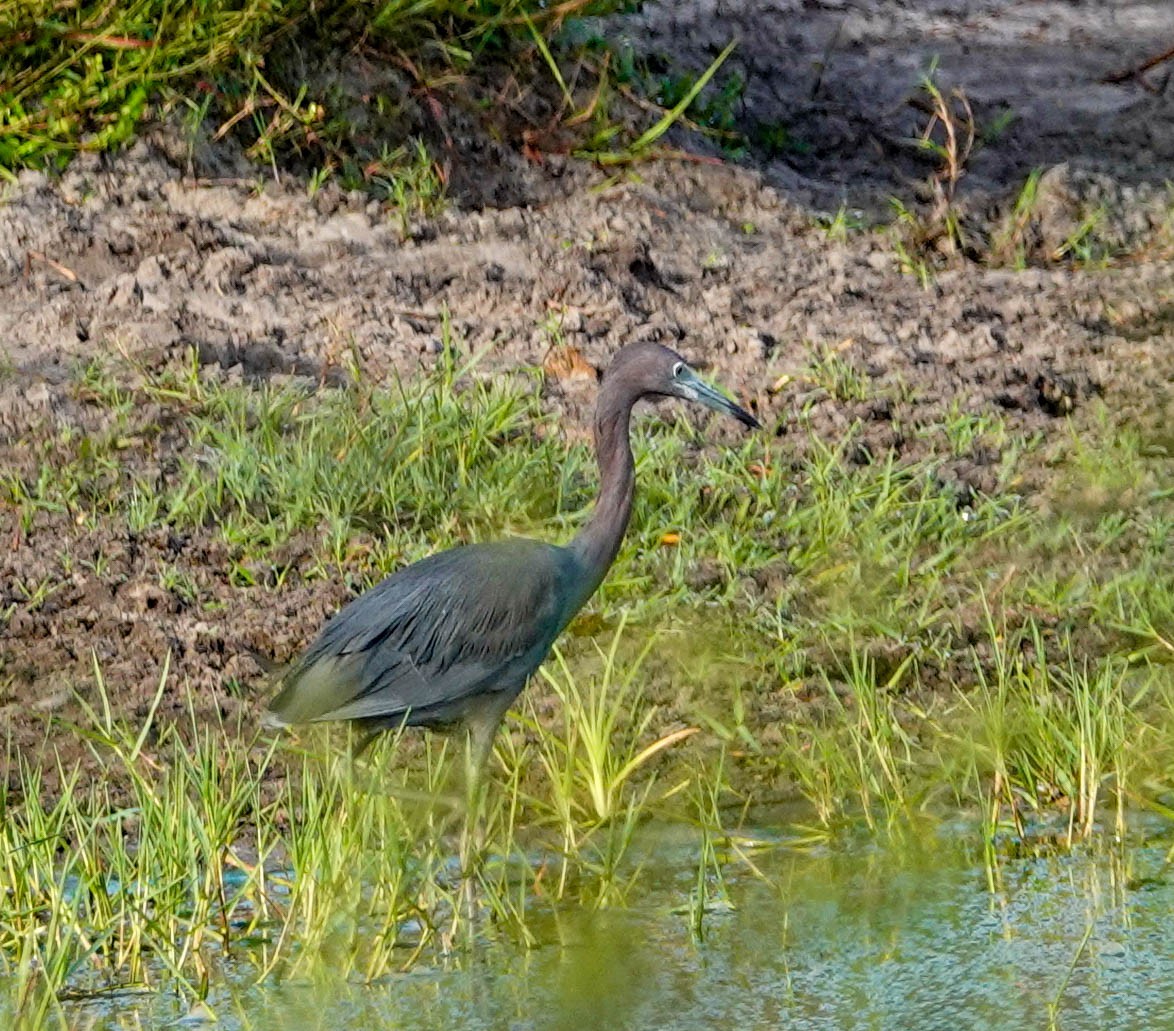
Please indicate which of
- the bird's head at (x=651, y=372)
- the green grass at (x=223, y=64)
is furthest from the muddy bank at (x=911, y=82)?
the bird's head at (x=651, y=372)

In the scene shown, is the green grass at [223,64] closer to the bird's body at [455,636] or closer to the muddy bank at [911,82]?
the muddy bank at [911,82]

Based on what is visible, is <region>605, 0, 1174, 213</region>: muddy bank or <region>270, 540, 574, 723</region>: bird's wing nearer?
<region>270, 540, 574, 723</region>: bird's wing

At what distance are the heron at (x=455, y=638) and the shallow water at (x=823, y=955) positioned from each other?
49 cm

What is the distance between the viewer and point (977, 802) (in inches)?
204

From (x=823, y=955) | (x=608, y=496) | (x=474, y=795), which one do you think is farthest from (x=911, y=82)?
(x=823, y=955)

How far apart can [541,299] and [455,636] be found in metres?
2.70

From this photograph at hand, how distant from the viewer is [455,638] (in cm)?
497

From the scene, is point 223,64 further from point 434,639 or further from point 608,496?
point 434,639

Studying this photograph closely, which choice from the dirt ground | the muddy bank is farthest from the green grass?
the muddy bank

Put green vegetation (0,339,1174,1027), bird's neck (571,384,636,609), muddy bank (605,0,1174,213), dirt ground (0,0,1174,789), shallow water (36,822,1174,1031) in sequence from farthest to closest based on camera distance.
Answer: muddy bank (605,0,1174,213)
dirt ground (0,0,1174,789)
bird's neck (571,384,636,609)
green vegetation (0,339,1174,1027)
shallow water (36,822,1174,1031)

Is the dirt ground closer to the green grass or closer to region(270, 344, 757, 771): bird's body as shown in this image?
the green grass

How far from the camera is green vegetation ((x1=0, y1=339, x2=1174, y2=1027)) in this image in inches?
171

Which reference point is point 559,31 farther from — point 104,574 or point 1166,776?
point 1166,776

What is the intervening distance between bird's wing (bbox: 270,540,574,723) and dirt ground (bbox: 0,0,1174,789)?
85 cm
